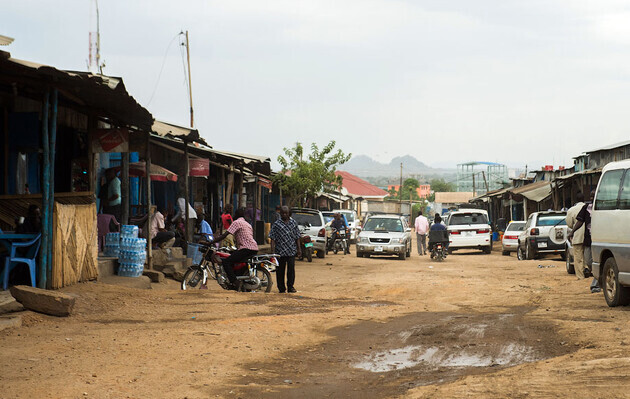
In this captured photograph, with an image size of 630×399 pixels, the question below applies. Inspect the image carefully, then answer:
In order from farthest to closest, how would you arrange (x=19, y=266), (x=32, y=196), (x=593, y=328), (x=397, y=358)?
(x=32, y=196)
(x=19, y=266)
(x=593, y=328)
(x=397, y=358)

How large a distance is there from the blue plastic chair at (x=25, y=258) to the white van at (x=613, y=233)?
315 inches

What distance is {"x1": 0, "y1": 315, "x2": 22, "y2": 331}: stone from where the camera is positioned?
8.59 meters

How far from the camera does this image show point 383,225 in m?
29.3

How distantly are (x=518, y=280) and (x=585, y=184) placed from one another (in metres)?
12.7

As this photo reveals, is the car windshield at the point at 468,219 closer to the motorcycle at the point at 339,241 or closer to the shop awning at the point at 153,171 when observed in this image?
the motorcycle at the point at 339,241

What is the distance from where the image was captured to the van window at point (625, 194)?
10703mm

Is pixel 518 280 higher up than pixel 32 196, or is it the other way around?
pixel 32 196

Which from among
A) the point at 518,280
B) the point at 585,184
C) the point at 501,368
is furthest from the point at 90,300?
the point at 585,184

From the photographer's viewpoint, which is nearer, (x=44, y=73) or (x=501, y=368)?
(x=501, y=368)

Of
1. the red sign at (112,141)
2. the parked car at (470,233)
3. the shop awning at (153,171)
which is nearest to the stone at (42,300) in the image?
the red sign at (112,141)

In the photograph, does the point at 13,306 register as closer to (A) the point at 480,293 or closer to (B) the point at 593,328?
(B) the point at 593,328

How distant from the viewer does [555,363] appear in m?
6.82

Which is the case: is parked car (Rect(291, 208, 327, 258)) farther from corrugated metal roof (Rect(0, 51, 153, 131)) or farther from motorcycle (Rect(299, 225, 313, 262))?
corrugated metal roof (Rect(0, 51, 153, 131))

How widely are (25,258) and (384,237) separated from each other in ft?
63.4
